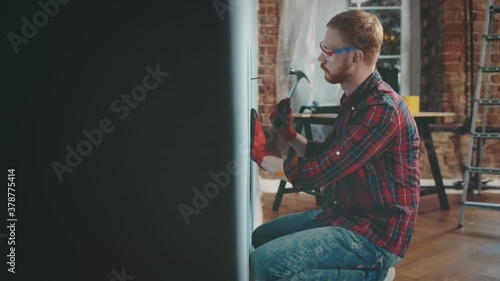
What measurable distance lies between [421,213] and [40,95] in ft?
7.50

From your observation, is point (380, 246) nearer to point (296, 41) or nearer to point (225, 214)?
point (225, 214)

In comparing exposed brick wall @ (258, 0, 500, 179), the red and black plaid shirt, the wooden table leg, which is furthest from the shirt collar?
exposed brick wall @ (258, 0, 500, 179)

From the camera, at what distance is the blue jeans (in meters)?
0.90

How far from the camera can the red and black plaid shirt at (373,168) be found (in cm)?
94

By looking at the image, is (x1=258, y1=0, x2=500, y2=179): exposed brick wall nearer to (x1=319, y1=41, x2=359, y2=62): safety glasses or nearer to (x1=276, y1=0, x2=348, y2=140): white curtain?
(x1=276, y1=0, x2=348, y2=140): white curtain

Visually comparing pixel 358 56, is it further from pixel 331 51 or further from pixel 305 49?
pixel 305 49

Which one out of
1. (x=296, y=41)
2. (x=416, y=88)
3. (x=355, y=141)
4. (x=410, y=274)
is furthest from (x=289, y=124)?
(x=416, y=88)

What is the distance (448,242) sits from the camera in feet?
6.44

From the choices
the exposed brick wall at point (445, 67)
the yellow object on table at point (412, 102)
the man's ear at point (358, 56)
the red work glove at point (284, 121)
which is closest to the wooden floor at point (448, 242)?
the exposed brick wall at point (445, 67)

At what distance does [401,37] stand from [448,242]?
1666mm

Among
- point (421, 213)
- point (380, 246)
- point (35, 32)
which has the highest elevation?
point (35, 32)

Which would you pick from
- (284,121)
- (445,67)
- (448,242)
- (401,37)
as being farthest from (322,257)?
(401,37)

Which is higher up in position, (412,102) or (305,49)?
(305,49)

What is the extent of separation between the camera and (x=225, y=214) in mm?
520
